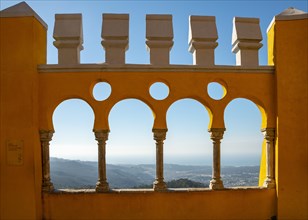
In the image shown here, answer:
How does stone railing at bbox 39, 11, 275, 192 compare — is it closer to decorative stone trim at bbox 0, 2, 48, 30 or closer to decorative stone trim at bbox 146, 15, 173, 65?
decorative stone trim at bbox 146, 15, 173, 65

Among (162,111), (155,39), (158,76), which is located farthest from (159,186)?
(155,39)

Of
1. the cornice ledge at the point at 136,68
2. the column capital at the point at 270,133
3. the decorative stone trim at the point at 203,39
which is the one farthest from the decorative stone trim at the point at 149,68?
the column capital at the point at 270,133

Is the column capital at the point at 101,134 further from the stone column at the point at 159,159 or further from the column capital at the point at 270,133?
the column capital at the point at 270,133

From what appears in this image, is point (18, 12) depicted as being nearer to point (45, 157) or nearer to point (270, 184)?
point (45, 157)

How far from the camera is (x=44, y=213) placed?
273 inches

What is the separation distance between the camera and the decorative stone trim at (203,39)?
7145mm

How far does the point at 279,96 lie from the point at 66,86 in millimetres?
4292

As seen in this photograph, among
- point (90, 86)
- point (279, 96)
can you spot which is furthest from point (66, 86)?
point (279, 96)

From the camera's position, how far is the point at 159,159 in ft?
23.3

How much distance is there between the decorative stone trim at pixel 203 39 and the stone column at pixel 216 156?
1.38m

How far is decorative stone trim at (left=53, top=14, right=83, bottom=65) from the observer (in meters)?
7.01

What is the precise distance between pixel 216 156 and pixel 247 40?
2.50 metres

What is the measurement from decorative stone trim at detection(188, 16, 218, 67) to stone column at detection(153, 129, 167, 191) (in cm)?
164

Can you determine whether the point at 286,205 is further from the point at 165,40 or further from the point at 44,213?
the point at 44,213
